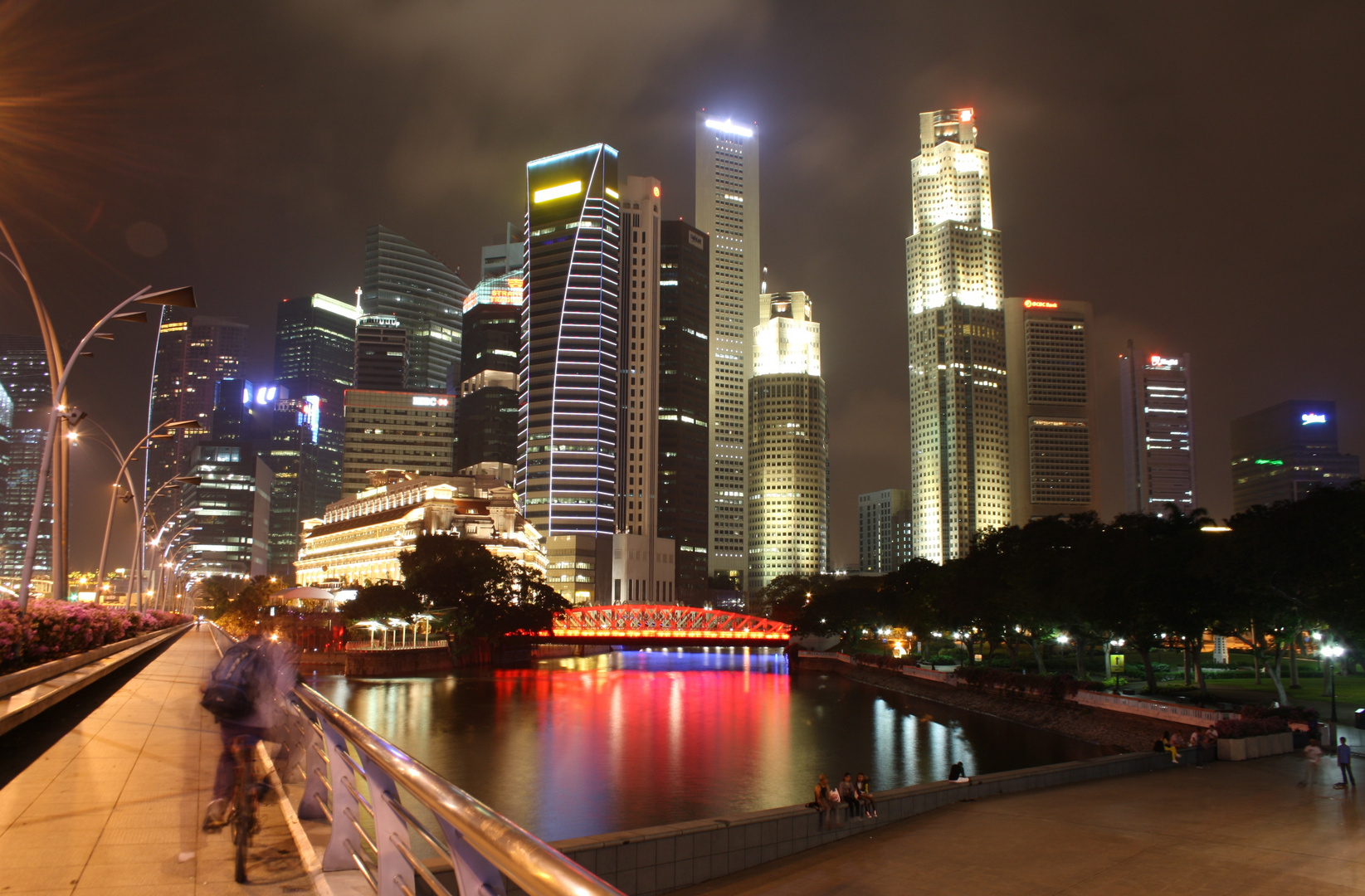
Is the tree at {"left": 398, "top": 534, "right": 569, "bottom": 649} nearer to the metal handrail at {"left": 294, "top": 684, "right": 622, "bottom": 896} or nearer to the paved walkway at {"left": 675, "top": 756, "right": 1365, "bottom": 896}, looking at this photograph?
the paved walkway at {"left": 675, "top": 756, "right": 1365, "bottom": 896}

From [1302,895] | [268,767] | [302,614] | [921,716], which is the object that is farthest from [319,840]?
[302,614]

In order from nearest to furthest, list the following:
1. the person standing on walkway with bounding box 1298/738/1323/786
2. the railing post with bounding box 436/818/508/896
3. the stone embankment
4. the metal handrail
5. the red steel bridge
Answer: the metal handrail < the railing post with bounding box 436/818/508/896 < the person standing on walkway with bounding box 1298/738/1323/786 < the stone embankment < the red steel bridge

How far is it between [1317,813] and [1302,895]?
9849 millimetres

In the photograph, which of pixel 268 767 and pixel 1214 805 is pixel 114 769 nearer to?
pixel 268 767

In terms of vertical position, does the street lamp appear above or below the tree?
above

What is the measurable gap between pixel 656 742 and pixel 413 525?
109610 millimetres

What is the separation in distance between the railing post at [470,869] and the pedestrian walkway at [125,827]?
123 inches

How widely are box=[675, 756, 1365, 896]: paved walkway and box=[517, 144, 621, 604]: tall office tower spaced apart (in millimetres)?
161054

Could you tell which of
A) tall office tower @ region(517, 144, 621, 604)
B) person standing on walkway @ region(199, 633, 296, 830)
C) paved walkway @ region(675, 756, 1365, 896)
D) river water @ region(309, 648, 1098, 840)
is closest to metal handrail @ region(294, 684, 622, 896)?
person standing on walkway @ region(199, 633, 296, 830)

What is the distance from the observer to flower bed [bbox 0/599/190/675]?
17.3 metres

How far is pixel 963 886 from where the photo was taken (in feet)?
74.5

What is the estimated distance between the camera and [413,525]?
157 meters

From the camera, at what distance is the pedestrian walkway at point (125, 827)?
6320 mm

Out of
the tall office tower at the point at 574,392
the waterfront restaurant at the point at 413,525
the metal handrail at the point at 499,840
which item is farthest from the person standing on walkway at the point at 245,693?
the tall office tower at the point at 574,392
